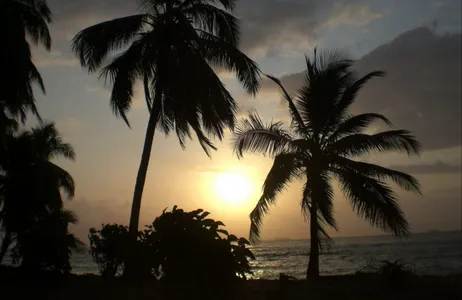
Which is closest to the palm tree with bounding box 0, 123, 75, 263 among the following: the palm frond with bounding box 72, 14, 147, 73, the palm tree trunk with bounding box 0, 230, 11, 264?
the palm tree trunk with bounding box 0, 230, 11, 264

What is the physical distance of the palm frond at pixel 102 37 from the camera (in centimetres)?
1381

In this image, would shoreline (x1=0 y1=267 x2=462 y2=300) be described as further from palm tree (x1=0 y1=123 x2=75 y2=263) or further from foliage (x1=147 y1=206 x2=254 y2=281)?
palm tree (x1=0 y1=123 x2=75 y2=263)

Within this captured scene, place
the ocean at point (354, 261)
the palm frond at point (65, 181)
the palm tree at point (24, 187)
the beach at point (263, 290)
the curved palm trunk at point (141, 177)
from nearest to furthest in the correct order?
the beach at point (263, 290)
the curved palm trunk at point (141, 177)
the palm tree at point (24, 187)
the palm frond at point (65, 181)
the ocean at point (354, 261)

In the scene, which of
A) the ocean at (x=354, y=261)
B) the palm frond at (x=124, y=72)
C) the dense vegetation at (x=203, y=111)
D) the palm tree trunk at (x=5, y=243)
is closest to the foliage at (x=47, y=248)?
the dense vegetation at (x=203, y=111)

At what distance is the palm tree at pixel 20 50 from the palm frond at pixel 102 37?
257 centimetres

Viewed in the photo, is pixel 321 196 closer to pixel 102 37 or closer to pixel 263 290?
pixel 263 290

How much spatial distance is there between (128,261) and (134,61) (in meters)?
6.13

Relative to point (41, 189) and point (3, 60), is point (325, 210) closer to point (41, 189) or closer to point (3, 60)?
point (3, 60)

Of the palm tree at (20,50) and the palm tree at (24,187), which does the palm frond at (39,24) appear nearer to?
the palm tree at (20,50)

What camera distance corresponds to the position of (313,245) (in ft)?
47.5

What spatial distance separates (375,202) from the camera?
13672 millimetres

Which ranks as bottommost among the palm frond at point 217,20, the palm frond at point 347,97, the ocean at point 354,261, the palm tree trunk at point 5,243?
the ocean at point 354,261

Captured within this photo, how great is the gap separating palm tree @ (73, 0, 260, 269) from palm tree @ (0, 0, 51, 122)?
260 centimetres

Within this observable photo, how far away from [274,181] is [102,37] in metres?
6.86
